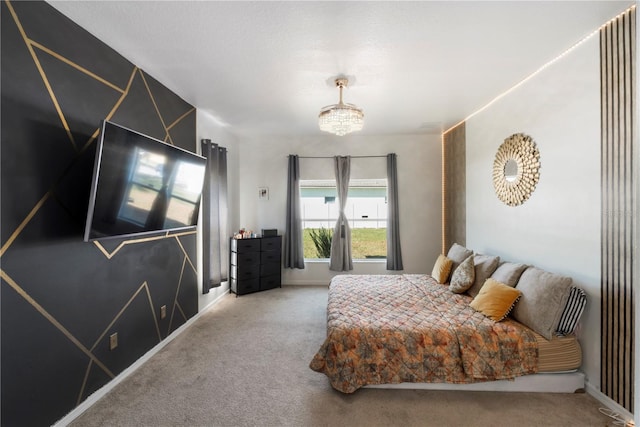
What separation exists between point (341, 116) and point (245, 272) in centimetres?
299

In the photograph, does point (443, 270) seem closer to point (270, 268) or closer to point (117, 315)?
point (270, 268)

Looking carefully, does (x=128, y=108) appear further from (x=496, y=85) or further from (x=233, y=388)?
(x=496, y=85)

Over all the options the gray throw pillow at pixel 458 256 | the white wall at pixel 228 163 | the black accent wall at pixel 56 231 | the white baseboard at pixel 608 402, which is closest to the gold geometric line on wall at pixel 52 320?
the black accent wall at pixel 56 231

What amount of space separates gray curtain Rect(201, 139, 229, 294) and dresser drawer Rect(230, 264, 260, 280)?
0.51 ft

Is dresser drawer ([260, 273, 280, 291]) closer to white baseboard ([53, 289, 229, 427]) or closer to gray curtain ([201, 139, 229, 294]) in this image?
gray curtain ([201, 139, 229, 294])

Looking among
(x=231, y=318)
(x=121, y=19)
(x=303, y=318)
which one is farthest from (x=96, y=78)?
(x=303, y=318)

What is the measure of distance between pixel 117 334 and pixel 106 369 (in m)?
0.25

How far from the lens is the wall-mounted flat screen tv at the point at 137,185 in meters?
1.79

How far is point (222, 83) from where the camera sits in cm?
282

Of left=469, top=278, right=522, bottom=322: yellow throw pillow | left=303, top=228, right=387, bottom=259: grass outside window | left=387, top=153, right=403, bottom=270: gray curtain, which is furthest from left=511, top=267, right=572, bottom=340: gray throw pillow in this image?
left=303, top=228, right=387, bottom=259: grass outside window

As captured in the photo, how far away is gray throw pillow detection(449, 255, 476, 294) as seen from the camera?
2.95 metres

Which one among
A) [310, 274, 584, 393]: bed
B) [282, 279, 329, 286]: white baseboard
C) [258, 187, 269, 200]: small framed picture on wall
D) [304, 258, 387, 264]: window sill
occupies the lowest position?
[282, 279, 329, 286]: white baseboard

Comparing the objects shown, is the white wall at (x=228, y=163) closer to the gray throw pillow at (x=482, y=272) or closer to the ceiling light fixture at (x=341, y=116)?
the ceiling light fixture at (x=341, y=116)

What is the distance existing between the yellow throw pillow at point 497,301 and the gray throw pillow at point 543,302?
75mm
